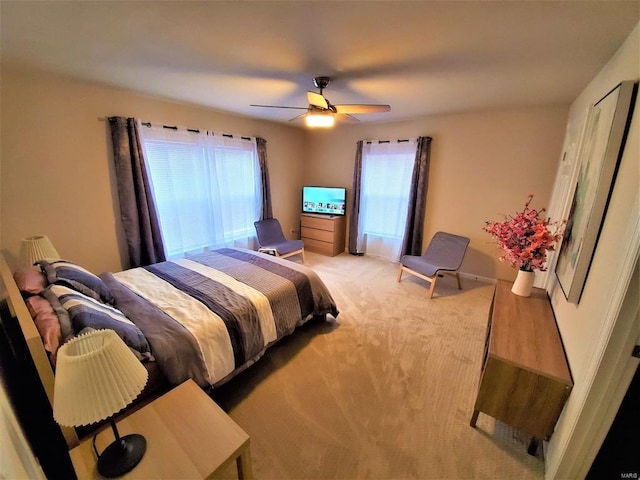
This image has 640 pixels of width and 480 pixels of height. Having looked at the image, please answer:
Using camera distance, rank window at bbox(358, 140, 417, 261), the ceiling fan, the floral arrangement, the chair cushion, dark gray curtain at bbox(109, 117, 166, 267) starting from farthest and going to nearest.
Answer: window at bbox(358, 140, 417, 261), the chair cushion, dark gray curtain at bbox(109, 117, 166, 267), the ceiling fan, the floral arrangement

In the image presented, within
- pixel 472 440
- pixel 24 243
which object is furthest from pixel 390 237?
pixel 24 243

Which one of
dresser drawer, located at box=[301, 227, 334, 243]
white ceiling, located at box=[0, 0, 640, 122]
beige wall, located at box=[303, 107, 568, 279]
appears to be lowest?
dresser drawer, located at box=[301, 227, 334, 243]

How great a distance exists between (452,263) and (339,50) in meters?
2.79

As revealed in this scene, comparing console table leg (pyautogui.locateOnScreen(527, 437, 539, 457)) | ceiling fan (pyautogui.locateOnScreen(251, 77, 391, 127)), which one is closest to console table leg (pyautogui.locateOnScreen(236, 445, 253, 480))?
console table leg (pyautogui.locateOnScreen(527, 437, 539, 457))

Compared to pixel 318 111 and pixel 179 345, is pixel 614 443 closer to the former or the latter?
pixel 179 345

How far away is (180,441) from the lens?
3.39 ft

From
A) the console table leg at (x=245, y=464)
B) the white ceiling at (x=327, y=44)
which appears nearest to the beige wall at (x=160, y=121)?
the white ceiling at (x=327, y=44)

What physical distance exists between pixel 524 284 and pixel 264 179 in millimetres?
3624

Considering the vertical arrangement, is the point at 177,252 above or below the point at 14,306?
below

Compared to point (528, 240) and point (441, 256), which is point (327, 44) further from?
point (441, 256)

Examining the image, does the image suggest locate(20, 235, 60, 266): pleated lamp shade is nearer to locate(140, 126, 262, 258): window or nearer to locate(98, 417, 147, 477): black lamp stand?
locate(140, 126, 262, 258): window

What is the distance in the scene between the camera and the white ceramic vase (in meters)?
1.90

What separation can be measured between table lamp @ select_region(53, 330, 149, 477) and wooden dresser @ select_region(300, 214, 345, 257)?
3.90 m

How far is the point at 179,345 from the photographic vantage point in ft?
4.91
